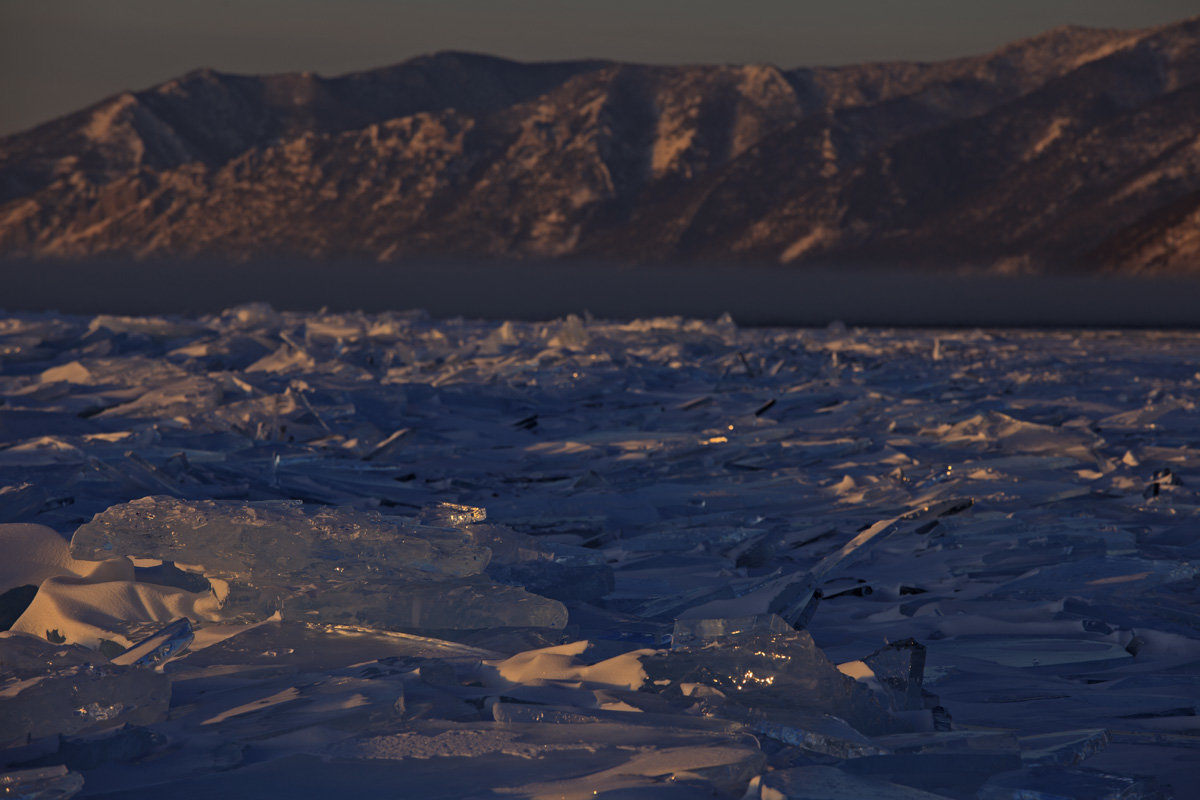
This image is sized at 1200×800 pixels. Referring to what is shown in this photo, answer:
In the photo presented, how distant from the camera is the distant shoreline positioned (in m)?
72.6

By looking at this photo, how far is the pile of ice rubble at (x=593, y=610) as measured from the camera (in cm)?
205

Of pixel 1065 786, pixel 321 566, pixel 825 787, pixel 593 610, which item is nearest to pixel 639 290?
pixel 593 610

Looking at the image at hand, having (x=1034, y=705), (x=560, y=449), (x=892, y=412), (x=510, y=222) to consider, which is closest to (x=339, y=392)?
(x=560, y=449)

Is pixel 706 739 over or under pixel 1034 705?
over

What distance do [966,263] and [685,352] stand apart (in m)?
125

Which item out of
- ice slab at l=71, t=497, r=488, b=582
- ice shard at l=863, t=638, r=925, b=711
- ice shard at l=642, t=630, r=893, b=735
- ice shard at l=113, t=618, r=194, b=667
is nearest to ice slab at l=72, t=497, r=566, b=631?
ice slab at l=71, t=497, r=488, b=582

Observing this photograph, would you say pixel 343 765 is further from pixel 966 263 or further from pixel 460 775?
pixel 966 263

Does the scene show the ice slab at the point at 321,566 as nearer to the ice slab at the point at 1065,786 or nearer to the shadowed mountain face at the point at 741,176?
the ice slab at the point at 1065,786

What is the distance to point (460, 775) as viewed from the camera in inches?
77.9

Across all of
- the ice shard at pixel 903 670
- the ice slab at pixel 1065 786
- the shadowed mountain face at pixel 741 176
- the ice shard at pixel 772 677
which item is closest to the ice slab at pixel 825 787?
the ice slab at pixel 1065 786

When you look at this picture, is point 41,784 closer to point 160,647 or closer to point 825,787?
point 160,647

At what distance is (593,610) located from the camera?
325 centimetres

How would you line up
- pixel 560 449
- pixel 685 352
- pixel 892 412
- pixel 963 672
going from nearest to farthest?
pixel 963 672
pixel 560 449
pixel 892 412
pixel 685 352

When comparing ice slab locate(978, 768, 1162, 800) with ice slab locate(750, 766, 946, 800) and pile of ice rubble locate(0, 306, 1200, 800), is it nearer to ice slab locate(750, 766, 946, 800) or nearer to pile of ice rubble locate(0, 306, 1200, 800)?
pile of ice rubble locate(0, 306, 1200, 800)
